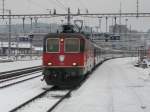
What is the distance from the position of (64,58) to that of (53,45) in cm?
88

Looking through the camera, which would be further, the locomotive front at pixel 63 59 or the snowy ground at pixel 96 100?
the locomotive front at pixel 63 59

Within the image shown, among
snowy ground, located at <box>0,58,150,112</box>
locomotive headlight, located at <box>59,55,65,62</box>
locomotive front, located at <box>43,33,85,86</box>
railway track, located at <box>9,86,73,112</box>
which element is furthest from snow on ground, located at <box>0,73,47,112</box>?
locomotive headlight, located at <box>59,55,65,62</box>

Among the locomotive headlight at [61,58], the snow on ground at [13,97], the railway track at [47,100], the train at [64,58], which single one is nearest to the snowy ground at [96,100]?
the snow on ground at [13,97]

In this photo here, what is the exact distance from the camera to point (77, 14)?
48281 millimetres

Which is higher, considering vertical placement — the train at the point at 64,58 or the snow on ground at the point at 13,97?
the train at the point at 64,58

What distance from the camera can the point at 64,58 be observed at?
20922 mm

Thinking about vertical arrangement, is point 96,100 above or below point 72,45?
below

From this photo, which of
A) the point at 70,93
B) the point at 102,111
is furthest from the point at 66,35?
the point at 102,111

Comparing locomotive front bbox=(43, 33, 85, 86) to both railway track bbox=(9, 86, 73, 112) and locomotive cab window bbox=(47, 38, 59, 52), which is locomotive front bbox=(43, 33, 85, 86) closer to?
locomotive cab window bbox=(47, 38, 59, 52)

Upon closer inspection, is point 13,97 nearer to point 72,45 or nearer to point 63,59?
point 63,59

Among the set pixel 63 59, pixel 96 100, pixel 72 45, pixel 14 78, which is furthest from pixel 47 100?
pixel 14 78

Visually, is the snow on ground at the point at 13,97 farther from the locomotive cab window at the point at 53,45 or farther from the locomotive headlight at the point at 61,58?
the locomotive cab window at the point at 53,45

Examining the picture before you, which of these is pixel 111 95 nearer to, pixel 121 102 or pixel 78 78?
pixel 121 102

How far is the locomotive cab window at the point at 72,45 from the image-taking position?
21.1 metres
